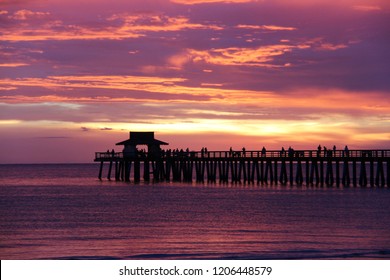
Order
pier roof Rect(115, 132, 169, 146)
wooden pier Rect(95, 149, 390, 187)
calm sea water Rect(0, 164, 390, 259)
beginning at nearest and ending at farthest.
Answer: calm sea water Rect(0, 164, 390, 259) < wooden pier Rect(95, 149, 390, 187) < pier roof Rect(115, 132, 169, 146)

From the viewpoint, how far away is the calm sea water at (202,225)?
2638 cm

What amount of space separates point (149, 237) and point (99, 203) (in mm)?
20410

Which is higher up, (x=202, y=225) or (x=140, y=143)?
Answer: (x=140, y=143)

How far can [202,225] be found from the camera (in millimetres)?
35188

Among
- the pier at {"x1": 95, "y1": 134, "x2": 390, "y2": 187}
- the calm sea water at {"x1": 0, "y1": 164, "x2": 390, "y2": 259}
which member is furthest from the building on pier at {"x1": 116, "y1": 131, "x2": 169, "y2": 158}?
the calm sea water at {"x1": 0, "y1": 164, "x2": 390, "y2": 259}

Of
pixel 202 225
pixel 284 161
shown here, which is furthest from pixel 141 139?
pixel 202 225

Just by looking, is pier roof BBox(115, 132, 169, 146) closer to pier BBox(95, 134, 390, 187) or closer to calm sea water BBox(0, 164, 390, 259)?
pier BBox(95, 134, 390, 187)

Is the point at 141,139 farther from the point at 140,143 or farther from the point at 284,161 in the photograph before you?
the point at 284,161

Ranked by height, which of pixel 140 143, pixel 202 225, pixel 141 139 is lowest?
pixel 202 225

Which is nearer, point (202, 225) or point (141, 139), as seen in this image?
point (202, 225)

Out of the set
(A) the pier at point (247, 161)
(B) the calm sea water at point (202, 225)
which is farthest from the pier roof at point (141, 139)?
(B) the calm sea water at point (202, 225)

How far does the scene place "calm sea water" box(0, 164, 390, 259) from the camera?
26.4 m

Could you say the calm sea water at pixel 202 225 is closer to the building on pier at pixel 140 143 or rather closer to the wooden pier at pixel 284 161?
the wooden pier at pixel 284 161
